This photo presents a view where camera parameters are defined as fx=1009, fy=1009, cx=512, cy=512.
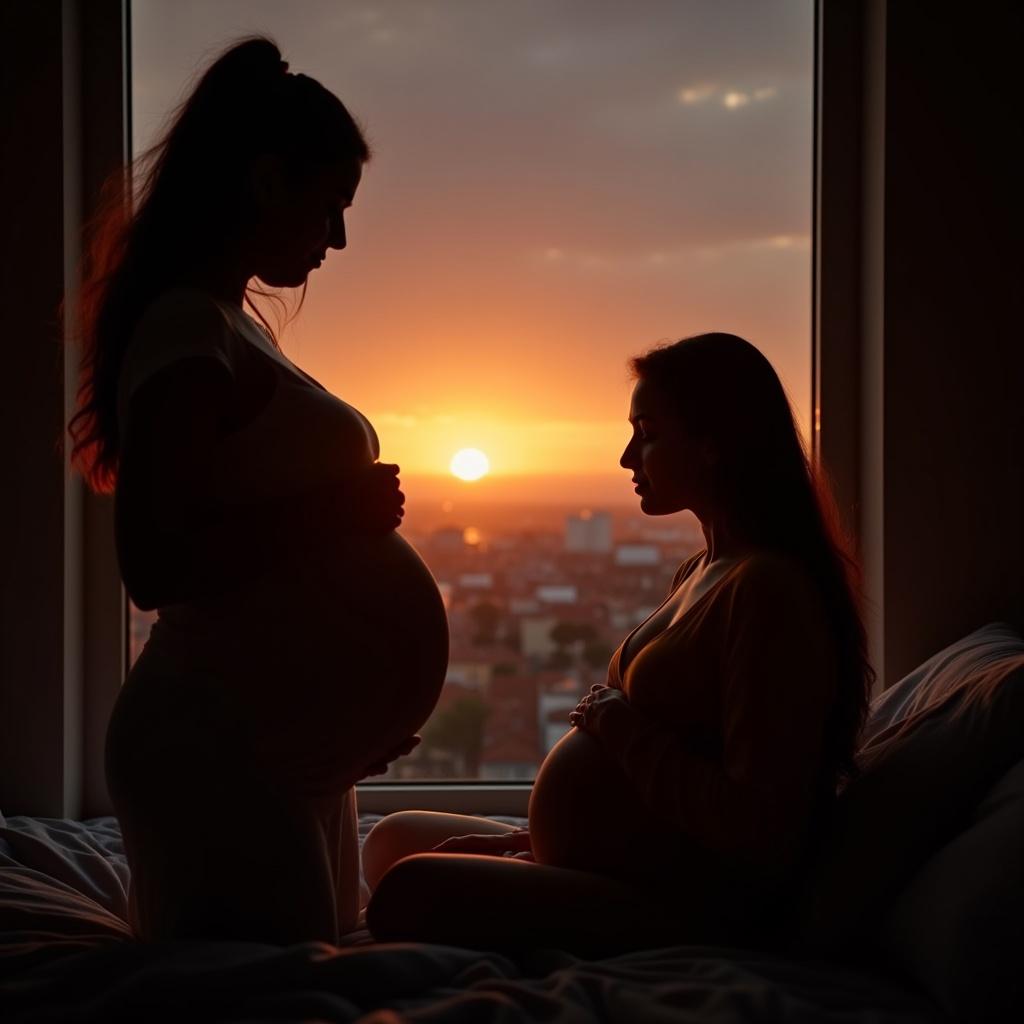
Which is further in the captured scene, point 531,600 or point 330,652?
point 531,600

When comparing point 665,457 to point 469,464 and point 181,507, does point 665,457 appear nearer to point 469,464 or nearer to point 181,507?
point 181,507

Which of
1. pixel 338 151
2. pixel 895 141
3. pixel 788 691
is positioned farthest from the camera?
pixel 895 141

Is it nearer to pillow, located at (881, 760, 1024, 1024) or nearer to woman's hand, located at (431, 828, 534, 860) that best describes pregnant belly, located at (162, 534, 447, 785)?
woman's hand, located at (431, 828, 534, 860)

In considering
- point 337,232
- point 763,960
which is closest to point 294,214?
point 337,232

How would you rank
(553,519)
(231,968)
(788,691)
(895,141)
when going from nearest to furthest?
(231,968), (788,691), (895,141), (553,519)

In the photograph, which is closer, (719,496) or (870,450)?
(719,496)

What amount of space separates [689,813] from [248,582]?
20.6 inches

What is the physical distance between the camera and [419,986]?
94 cm

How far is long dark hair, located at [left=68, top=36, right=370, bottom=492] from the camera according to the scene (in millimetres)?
1132

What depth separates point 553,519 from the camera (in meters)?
2.12

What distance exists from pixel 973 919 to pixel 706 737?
0.31m

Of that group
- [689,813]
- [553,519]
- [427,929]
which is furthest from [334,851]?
[553,519]

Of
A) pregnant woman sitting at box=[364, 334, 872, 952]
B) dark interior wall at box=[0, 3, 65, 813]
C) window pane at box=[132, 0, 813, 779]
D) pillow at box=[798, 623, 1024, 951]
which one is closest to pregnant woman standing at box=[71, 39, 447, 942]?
pregnant woman sitting at box=[364, 334, 872, 952]

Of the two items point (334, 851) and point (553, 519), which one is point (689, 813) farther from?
point (553, 519)
